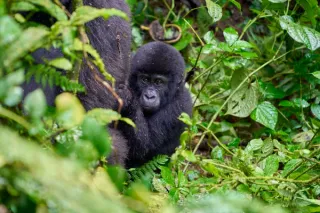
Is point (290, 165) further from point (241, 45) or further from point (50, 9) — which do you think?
point (50, 9)

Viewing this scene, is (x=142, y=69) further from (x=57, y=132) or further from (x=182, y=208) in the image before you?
(x=57, y=132)

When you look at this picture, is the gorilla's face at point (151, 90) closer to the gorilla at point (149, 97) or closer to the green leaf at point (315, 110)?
the gorilla at point (149, 97)

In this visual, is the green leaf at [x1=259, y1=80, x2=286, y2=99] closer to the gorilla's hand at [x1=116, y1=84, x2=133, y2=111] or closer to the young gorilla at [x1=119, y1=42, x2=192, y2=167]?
the young gorilla at [x1=119, y1=42, x2=192, y2=167]

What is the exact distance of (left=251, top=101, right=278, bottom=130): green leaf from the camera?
3496 millimetres

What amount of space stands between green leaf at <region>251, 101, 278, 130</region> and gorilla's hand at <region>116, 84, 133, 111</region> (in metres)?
0.73

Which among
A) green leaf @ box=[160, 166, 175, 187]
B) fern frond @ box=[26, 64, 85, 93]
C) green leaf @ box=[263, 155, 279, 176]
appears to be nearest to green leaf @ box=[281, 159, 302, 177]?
green leaf @ box=[263, 155, 279, 176]

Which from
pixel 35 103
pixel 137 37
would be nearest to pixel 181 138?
pixel 35 103

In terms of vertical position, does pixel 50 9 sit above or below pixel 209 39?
above

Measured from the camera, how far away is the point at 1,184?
1172mm

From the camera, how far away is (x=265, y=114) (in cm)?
355

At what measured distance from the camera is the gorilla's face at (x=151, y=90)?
3730mm

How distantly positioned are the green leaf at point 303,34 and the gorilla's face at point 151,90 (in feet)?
2.85

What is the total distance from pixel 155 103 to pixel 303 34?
3.20 ft

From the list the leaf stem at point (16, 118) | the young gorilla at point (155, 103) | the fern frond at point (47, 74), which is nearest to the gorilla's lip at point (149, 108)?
the young gorilla at point (155, 103)
